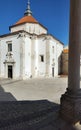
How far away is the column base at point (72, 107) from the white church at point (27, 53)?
1752 cm

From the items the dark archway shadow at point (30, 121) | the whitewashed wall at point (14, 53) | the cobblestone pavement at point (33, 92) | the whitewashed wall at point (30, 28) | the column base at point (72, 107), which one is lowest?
the cobblestone pavement at point (33, 92)

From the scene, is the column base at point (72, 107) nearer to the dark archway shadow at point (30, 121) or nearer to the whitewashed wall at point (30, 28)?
the dark archway shadow at point (30, 121)

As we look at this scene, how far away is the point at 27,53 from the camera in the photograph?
2262 centimetres

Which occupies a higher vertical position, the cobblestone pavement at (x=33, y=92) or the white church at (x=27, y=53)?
Result: the white church at (x=27, y=53)

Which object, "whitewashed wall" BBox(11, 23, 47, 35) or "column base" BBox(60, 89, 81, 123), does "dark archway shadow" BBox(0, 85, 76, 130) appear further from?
"whitewashed wall" BBox(11, 23, 47, 35)

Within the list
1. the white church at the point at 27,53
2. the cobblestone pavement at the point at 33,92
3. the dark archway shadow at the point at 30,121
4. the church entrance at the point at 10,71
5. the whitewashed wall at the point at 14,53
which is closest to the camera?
the dark archway shadow at the point at 30,121

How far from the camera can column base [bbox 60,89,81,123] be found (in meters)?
3.90

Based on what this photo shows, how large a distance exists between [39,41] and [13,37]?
14.6 ft

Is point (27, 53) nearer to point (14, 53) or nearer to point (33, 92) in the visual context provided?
point (14, 53)

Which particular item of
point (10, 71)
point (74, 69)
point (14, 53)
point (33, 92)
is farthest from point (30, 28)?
point (74, 69)

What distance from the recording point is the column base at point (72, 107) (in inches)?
154

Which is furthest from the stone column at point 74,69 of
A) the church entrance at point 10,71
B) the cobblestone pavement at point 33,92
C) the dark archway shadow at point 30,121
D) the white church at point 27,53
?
the church entrance at point 10,71

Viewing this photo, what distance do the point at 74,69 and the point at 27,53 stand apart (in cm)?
1889

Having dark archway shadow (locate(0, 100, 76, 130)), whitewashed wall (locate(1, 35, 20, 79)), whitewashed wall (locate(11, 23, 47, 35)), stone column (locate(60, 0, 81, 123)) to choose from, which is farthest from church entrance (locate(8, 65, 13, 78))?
stone column (locate(60, 0, 81, 123))
